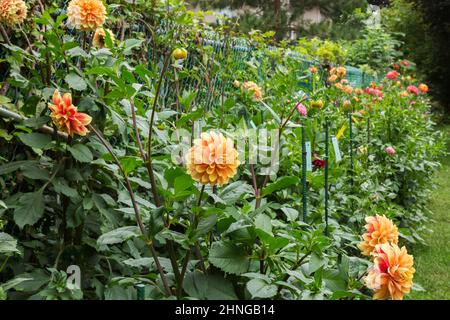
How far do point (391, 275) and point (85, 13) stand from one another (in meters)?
1.03

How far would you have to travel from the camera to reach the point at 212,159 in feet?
3.80

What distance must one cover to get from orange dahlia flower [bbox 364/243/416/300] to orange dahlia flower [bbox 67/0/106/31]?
0.97m

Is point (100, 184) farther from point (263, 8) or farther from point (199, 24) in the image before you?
point (263, 8)

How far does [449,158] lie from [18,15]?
820 cm

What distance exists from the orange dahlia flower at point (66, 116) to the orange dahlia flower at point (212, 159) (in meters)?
0.31

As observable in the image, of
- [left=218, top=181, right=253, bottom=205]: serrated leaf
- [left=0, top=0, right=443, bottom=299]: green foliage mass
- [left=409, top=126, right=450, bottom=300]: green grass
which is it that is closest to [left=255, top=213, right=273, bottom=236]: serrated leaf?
[left=0, top=0, right=443, bottom=299]: green foliage mass

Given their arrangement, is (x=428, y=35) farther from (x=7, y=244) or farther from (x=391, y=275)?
(x=7, y=244)

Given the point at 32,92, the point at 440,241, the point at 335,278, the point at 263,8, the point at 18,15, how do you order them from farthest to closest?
the point at 263,8 → the point at 440,241 → the point at 32,92 → the point at 18,15 → the point at 335,278

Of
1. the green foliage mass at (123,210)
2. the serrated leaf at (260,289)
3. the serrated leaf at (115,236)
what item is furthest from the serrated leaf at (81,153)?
the serrated leaf at (260,289)

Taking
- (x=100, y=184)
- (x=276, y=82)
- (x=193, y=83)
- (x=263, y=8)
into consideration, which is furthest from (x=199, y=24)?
(x=263, y=8)

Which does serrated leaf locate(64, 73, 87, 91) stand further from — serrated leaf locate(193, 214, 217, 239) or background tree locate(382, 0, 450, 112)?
background tree locate(382, 0, 450, 112)

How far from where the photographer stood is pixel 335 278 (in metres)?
1.34

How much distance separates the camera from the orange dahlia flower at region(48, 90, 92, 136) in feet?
4.24

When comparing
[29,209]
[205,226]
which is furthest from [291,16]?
[205,226]
